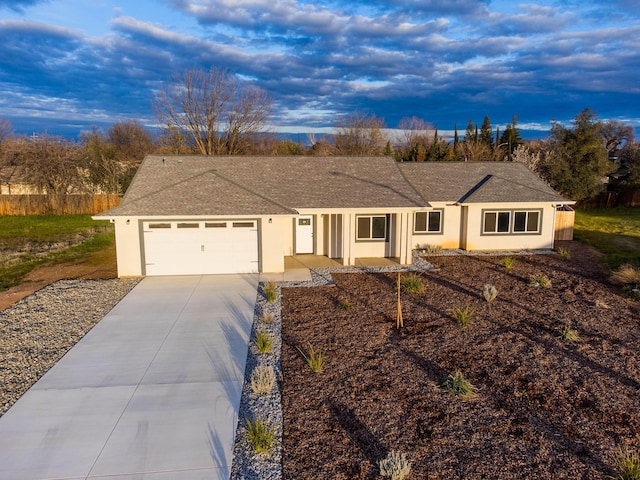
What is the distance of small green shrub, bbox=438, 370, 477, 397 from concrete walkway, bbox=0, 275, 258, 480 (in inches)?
139

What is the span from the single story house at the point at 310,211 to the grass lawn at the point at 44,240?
479 centimetres

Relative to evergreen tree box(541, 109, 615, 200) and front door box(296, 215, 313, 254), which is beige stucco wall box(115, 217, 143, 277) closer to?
front door box(296, 215, 313, 254)

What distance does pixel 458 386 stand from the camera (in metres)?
7.54

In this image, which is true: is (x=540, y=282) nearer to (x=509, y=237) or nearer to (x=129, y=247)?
(x=509, y=237)

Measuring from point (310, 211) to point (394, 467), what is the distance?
1164 cm

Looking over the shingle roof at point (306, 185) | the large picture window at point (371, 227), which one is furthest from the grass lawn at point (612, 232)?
the large picture window at point (371, 227)

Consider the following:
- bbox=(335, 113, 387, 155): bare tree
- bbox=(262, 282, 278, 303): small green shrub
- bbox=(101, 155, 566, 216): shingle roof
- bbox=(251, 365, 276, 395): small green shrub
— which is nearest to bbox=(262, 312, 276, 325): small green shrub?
bbox=(262, 282, 278, 303): small green shrub

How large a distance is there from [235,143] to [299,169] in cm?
2655

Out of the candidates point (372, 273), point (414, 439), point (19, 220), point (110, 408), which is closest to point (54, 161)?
point (19, 220)

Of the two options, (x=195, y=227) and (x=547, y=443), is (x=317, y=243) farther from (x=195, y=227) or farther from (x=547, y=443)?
(x=547, y=443)

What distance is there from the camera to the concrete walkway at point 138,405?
5691mm

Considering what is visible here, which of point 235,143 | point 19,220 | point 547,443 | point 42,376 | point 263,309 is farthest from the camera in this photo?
point 235,143

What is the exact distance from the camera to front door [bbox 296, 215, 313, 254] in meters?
18.7

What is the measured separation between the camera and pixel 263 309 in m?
12.0
